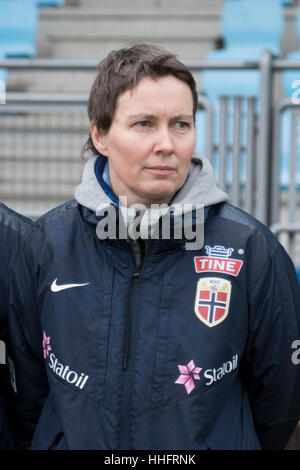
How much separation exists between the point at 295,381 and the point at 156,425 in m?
0.50

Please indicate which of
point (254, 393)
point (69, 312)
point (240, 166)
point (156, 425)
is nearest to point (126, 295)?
point (69, 312)

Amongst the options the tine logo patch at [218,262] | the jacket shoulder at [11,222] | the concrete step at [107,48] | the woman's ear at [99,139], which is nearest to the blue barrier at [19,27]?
the concrete step at [107,48]

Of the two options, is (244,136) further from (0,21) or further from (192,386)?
(0,21)

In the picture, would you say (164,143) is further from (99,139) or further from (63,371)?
(63,371)

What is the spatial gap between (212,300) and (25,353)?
0.64 m

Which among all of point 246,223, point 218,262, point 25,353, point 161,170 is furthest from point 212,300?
point 25,353

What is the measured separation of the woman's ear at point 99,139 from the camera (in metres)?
2.08

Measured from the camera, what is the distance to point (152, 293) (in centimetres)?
190

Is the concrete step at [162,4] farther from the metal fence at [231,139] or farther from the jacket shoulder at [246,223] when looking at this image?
the jacket shoulder at [246,223]

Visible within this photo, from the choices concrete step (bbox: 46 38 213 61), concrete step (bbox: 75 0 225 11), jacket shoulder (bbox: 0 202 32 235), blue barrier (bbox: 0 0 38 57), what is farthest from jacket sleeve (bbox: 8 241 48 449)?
concrete step (bbox: 75 0 225 11)

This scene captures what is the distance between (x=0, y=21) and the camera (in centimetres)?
916

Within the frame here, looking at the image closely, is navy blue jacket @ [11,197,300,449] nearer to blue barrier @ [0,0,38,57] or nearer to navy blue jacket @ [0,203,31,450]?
navy blue jacket @ [0,203,31,450]

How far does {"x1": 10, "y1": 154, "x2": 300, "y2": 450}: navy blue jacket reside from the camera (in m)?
1.89

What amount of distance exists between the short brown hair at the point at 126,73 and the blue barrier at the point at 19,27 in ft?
22.6
